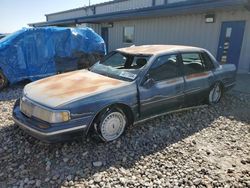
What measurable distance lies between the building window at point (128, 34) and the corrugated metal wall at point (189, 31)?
0.99ft

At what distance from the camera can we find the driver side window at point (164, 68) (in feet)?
13.3

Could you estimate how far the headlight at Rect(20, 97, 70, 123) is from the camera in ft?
9.98

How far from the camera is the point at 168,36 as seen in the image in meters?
11.8

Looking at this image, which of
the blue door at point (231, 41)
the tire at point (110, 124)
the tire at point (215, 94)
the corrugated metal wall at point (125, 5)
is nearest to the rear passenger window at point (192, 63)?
the tire at point (215, 94)

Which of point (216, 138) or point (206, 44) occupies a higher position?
point (206, 44)

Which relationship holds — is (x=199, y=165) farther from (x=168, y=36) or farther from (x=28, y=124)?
(x=168, y=36)

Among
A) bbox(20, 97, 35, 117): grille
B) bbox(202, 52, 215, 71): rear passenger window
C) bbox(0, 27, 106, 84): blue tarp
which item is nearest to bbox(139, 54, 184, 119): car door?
bbox(202, 52, 215, 71): rear passenger window

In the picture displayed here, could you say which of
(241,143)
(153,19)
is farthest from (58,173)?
(153,19)

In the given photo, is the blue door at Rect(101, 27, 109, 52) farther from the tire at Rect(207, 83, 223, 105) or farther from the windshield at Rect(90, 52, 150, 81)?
the windshield at Rect(90, 52, 150, 81)

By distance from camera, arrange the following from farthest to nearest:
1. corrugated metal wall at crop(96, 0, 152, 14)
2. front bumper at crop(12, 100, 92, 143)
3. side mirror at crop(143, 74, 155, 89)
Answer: corrugated metal wall at crop(96, 0, 152, 14) < side mirror at crop(143, 74, 155, 89) < front bumper at crop(12, 100, 92, 143)

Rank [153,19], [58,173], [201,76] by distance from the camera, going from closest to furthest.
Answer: [58,173] → [201,76] → [153,19]

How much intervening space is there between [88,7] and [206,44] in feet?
47.2

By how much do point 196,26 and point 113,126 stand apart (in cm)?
841

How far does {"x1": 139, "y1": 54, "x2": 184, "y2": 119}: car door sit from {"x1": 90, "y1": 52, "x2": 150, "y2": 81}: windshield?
24 centimetres
